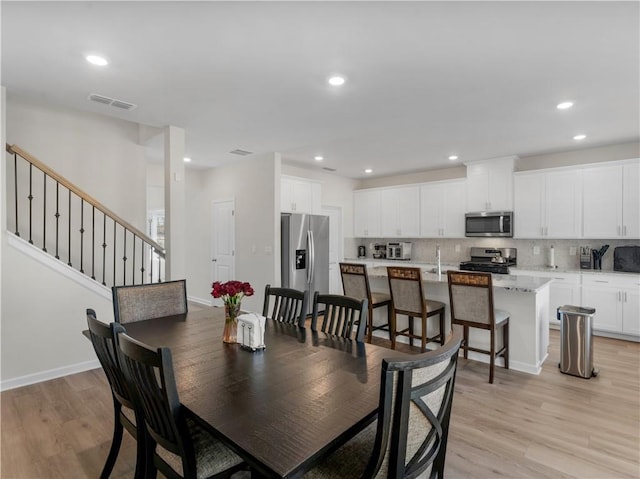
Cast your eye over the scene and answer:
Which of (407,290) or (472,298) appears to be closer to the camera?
(472,298)

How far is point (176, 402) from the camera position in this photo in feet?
4.07

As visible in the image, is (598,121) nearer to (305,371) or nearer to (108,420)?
(305,371)

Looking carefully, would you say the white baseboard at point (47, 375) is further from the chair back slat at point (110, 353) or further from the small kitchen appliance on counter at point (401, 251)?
the small kitchen appliance on counter at point (401, 251)

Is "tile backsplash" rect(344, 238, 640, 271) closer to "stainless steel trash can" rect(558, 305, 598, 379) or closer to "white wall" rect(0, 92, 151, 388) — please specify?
"stainless steel trash can" rect(558, 305, 598, 379)

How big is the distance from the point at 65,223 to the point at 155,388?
3672 mm

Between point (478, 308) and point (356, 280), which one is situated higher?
point (356, 280)

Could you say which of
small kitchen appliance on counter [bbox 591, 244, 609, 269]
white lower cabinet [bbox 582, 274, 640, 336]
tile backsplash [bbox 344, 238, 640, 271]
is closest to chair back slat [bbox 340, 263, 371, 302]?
tile backsplash [bbox 344, 238, 640, 271]

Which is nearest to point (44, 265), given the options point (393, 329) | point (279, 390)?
point (279, 390)

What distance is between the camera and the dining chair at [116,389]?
1560 mm

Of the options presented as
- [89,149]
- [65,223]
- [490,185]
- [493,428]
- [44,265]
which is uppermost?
[89,149]

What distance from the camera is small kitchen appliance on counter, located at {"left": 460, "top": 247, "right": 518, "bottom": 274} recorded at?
5312 mm

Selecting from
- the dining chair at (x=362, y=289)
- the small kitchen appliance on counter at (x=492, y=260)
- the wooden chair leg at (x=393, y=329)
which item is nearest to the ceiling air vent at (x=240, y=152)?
the dining chair at (x=362, y=289)

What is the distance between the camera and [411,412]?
110 cm

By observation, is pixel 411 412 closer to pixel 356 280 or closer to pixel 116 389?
pixel 116 389
